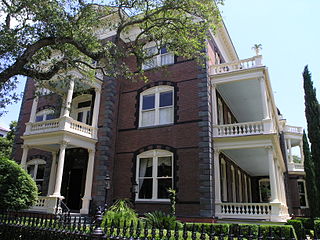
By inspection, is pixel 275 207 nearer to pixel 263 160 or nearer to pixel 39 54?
pixel 263 160

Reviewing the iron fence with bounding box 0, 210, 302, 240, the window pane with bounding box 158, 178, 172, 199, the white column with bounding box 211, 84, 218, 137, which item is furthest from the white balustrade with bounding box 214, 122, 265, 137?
the iron fence with bounding box 0, 210, 302, 240

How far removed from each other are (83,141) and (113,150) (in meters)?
1.86

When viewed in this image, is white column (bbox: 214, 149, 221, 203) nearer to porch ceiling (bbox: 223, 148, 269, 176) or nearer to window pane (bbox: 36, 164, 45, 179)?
porch ceiling (bbox: 223, 148, 269, 176)

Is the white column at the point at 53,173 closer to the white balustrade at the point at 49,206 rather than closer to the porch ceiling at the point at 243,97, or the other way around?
the white balustrade at the point at 49,206

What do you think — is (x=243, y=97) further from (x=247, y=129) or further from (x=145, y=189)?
(x=145, y=189)

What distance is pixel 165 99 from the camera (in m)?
A: 15.0

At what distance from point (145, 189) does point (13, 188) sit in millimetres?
6940

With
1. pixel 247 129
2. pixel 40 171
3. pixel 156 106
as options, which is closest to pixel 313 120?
pixel 247 129

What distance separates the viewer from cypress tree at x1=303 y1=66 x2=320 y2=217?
663 inches

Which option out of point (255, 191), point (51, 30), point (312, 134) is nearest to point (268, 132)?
point (312, 134)

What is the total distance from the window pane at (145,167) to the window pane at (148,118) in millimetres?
2036

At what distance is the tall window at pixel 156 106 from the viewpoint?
14687mm

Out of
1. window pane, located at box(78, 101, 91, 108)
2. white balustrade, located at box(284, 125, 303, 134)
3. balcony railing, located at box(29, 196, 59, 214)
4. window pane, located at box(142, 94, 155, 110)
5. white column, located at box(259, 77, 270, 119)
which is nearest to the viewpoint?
balcony railing, located at box(29, 196, 59, 214)

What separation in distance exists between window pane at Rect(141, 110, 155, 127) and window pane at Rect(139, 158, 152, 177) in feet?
6.68
